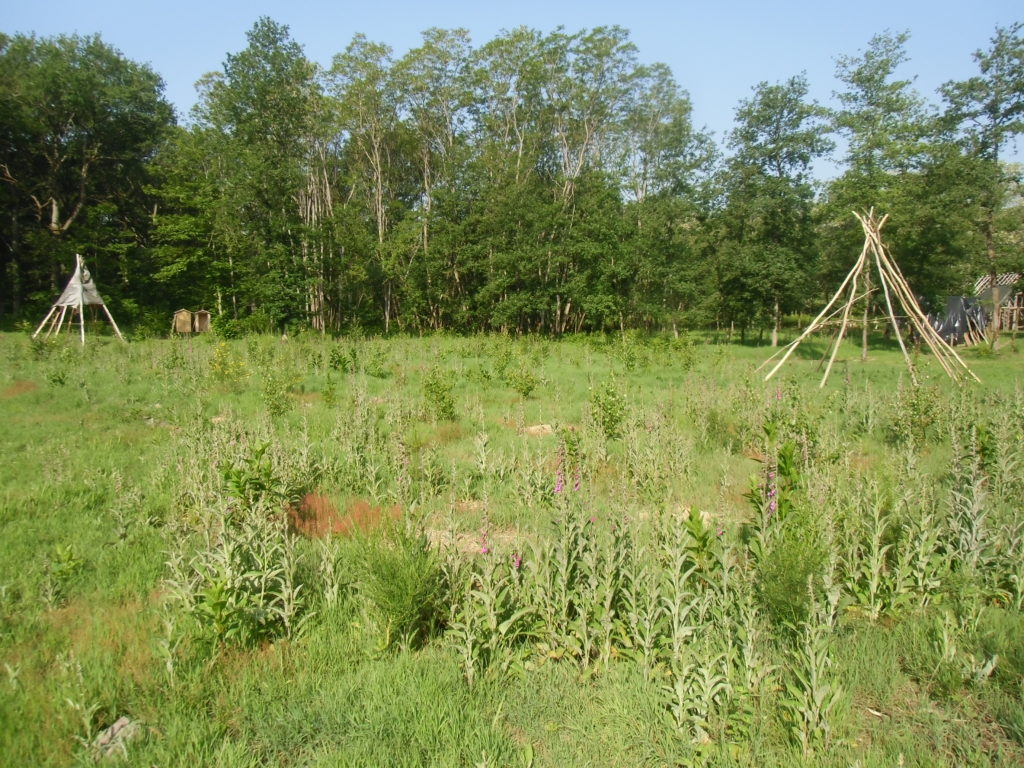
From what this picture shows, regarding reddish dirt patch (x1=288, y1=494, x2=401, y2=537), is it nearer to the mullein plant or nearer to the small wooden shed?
the mullein plant

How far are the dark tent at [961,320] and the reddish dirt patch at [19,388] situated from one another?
119 ft

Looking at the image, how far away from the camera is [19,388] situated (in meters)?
10.2

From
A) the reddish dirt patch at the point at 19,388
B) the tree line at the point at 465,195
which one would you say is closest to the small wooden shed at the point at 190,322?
the tree line at the point at 465,195

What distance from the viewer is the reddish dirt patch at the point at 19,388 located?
983 cm

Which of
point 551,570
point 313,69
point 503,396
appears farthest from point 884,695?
point 313,69

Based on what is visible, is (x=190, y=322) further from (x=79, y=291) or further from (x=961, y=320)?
(x=961, y=320)

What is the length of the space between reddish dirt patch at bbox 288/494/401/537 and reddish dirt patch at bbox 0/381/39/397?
7.61 meters

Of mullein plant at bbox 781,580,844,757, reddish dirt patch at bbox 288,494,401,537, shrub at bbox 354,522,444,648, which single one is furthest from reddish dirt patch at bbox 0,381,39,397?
mullein plant at bbox 781,580,844,757

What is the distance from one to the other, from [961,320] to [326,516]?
121 feet

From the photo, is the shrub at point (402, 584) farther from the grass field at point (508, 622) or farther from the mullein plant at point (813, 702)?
the mullein plant at point (813, 702)

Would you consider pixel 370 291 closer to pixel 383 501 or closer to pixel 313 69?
pixel 313 69

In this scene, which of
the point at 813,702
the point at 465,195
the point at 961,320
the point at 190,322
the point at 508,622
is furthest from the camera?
the point at 961,320

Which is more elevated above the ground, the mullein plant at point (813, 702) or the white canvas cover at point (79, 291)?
the white canvas cover at point (79, 291)

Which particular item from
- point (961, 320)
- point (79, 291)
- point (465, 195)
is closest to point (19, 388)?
point (79, 291)
